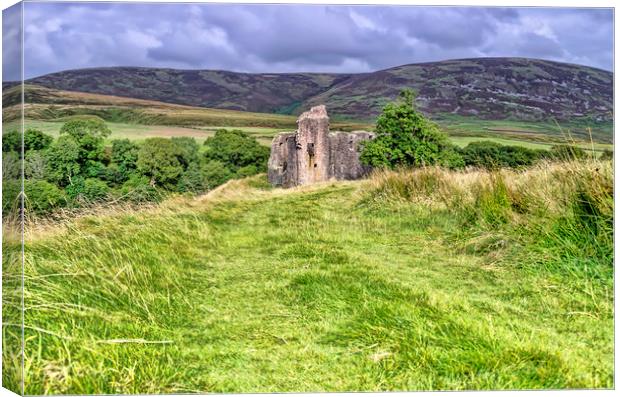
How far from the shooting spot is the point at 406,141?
6.32 meters

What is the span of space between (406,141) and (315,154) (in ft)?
2.92

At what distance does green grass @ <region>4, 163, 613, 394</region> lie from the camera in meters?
3.39

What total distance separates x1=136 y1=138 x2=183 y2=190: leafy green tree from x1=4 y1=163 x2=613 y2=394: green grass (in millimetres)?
204

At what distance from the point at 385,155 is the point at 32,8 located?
11.6 feet

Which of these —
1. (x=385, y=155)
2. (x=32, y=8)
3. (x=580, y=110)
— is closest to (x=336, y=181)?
(x=385, y=155)

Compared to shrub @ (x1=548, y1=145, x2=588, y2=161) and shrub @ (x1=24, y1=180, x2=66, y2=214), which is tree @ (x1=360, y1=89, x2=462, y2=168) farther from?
shrub @ (x1=24, y1=180, x2=66, y2=214)

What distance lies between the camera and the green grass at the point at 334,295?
3389 mm

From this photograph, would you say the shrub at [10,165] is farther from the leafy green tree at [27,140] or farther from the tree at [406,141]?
the tree at [406,141]

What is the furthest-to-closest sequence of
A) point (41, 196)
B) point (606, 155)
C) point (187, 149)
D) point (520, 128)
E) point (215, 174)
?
point (520, 128), point (215, 174), point (187, 149), point (606, 155), point (41, 196)

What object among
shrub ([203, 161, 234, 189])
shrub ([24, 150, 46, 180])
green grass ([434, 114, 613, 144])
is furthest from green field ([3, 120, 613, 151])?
shrub ([24, 150, 46, 180])

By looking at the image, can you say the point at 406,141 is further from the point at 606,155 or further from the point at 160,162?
the point at 160,162

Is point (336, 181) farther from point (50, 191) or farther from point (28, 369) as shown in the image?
point (28, 369)

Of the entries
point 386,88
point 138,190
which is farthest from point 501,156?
point 138,190

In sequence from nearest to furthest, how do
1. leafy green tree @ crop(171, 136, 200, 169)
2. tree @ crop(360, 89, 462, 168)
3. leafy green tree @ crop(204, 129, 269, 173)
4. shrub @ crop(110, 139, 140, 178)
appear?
shrub @ crop(110, 139, 140, 178)
leafy green tree @ crop(171, 136, 200, 169)
leafy green tree @ crop(204, 129, 269, 173)
tree @ crop(360, 89, 462, 168)
